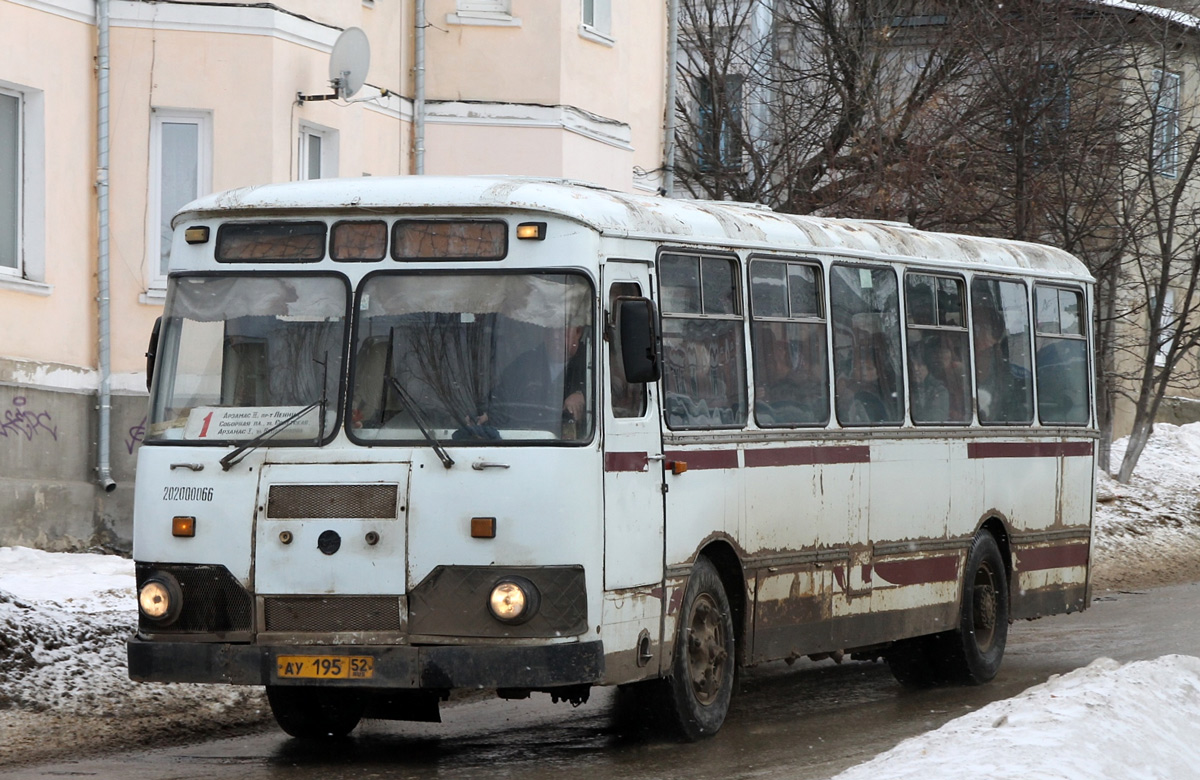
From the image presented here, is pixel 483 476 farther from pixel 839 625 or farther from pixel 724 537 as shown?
pixel 839 625

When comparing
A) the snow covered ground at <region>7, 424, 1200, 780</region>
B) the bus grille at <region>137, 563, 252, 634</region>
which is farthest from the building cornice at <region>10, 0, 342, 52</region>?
the bus grille at <region>137, 563, 252, 634</region>

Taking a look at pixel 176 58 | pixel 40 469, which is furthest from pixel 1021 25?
pixel 40 469

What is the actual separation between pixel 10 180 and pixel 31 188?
19 centimetres

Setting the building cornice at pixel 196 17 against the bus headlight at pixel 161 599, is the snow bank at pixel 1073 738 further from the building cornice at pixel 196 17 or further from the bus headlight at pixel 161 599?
the building cornice at pixel 196 17

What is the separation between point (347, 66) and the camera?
1845 centimetres

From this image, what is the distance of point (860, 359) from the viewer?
459 inches

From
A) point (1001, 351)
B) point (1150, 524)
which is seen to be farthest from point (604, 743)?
point (1150, 524)

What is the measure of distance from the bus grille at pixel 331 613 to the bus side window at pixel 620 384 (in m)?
1.38

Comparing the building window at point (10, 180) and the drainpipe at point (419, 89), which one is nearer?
the building window at point (10, 180)

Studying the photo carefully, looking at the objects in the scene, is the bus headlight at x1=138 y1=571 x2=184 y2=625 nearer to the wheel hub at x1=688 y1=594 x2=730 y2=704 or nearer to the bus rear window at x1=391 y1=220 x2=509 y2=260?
the bus rear window at x1=391 y1=220 x2=509 y2=260

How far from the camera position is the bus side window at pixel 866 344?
1144 centimetres

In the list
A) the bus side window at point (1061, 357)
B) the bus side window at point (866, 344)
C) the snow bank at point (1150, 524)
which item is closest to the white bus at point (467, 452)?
the bus side window at point (866, 344)

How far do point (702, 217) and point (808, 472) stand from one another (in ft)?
5.42

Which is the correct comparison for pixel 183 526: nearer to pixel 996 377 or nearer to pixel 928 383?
pixel 928 383
